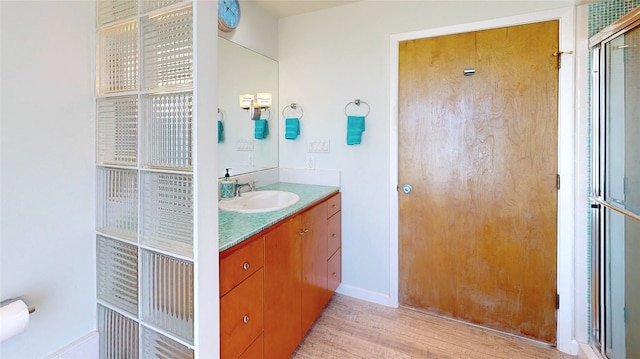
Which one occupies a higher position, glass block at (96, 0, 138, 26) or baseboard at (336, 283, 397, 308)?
glass block at (96, 0, 138, 26)

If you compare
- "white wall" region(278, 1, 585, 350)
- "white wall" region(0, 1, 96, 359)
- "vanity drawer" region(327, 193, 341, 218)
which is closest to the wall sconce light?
"white wall" region(278, 1, 585, 350)

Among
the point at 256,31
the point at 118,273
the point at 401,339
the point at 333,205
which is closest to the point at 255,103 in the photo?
the point at 256,31

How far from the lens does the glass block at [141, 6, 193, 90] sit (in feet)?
3.27

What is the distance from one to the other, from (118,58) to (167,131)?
0.43 m

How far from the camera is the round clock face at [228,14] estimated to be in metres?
1.92

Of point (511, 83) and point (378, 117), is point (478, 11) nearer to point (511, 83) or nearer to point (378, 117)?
point (511, 83)

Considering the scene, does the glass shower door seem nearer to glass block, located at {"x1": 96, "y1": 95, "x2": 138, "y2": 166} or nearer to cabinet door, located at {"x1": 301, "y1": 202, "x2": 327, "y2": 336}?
cabinet door, located at {"x1": 301, "y1": 202, "x2": 327, "y2": 336}

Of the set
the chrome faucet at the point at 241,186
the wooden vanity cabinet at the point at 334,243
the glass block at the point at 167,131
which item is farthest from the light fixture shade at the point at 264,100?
the glass block at the point at 167,131

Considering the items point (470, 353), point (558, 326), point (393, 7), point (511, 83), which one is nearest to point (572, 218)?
point (558, 326)

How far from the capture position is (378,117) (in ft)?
7.47

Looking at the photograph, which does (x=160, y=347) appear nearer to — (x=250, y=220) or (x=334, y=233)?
(x=250, y=220)

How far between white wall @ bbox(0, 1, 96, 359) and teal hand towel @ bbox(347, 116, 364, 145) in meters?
1.56

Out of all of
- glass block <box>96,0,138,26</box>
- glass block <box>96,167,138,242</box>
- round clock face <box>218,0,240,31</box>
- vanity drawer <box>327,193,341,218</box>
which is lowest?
vanity drawer <box>327,193,341,218</box>

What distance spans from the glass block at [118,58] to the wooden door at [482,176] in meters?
1.67
